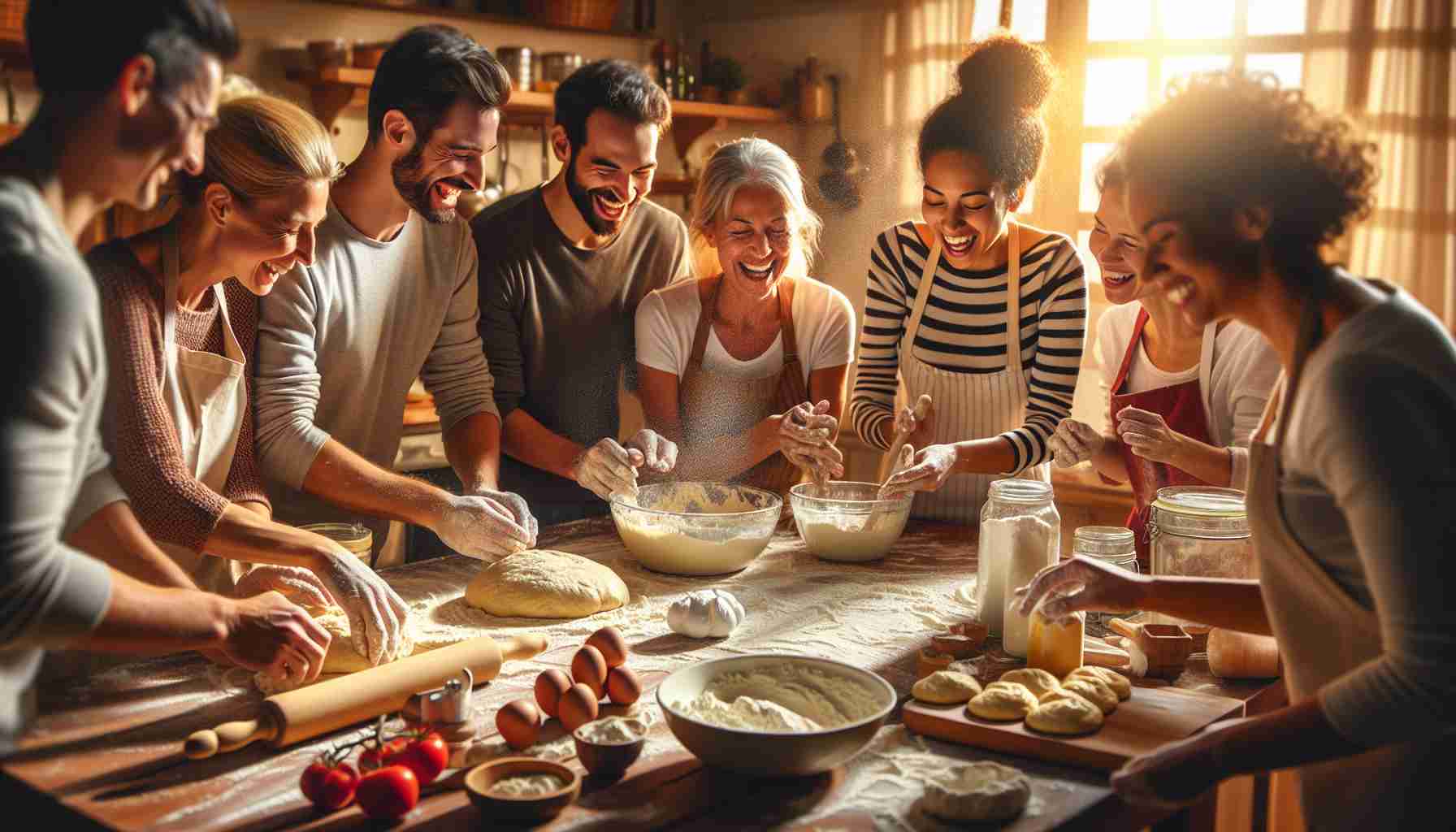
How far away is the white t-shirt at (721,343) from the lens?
2.75 metres

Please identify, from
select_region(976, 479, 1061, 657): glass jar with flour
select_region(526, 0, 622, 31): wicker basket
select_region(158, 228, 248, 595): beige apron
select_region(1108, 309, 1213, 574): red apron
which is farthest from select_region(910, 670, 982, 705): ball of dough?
select_region(526, 0, 622, 31): wicker basket

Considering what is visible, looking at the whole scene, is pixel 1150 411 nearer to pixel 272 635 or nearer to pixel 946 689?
→ pixel 946 689

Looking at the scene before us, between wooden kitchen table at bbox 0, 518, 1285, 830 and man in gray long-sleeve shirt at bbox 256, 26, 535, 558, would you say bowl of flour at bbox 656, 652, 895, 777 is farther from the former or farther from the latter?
man in gray long-sleeve shirt at bbox 256, 26, 535, 558

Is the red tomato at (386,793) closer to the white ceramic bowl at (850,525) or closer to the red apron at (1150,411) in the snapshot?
the white ceramic bowl at (850,525)

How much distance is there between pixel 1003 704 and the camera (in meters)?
1.49

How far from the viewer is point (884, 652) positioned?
1.80 m

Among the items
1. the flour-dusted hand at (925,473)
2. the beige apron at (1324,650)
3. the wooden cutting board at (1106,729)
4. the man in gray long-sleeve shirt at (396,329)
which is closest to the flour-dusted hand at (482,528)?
the man in gray long-sleeve shirt at (396,329)

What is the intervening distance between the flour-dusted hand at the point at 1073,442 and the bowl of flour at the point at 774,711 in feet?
2.83

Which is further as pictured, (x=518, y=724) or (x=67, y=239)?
(x=518, y=724)

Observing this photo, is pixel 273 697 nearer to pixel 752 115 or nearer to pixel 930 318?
pixel 930 318

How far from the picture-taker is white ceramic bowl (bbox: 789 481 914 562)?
2.22 m

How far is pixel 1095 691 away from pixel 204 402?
1348 mm

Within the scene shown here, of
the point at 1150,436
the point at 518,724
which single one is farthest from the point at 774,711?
the point at 1150,436

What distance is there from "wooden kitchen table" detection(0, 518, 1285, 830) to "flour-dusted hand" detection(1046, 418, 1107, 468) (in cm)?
42
